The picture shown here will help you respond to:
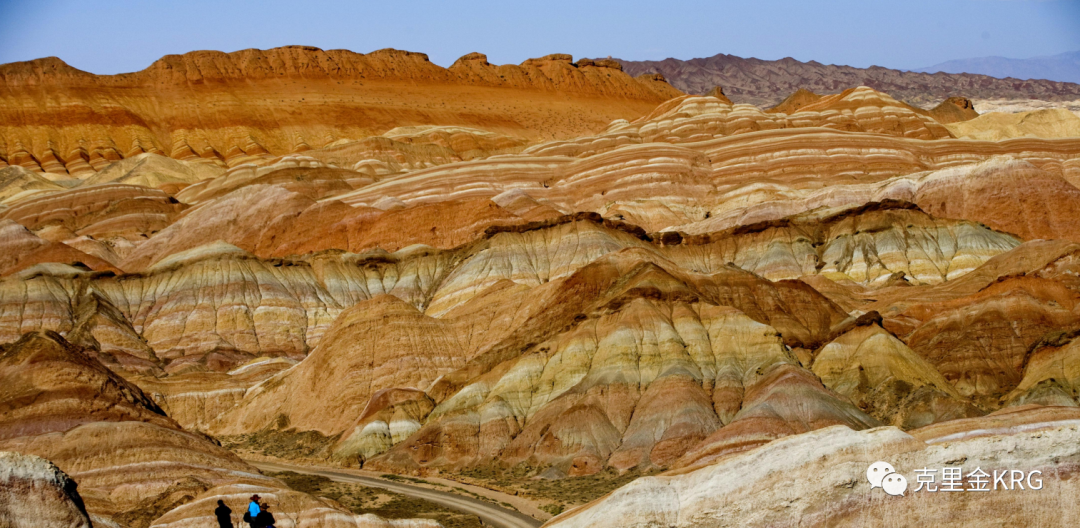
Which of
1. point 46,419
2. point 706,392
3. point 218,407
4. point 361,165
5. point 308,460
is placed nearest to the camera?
point 46,419

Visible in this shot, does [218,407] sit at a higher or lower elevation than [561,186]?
lower

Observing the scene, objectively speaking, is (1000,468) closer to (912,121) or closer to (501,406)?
(501,406)

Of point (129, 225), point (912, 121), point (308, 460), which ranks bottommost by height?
point (308, 460)

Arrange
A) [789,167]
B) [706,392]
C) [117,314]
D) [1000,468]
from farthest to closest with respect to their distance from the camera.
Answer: [789,167]
[117,314]
[706,392]
[1000,468]

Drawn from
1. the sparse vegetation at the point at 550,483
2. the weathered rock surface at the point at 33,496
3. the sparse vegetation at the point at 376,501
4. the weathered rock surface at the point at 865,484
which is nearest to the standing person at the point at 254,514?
the weathered rock surface at the point at 33,496

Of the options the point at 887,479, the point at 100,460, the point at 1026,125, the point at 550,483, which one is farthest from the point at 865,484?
the point at 1026,125

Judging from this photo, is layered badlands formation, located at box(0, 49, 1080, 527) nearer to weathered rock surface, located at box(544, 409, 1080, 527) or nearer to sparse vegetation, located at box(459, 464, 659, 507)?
weathered rock surface, located at box(544, 409, 1080, 527)

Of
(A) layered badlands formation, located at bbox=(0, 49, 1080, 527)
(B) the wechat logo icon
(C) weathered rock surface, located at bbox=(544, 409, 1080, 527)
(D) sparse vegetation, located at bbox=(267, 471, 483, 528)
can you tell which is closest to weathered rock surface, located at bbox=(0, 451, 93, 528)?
(A) layered badlands formation, located at bbox=(0, 49, 1080, 527)

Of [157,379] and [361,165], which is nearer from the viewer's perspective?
[157,379]

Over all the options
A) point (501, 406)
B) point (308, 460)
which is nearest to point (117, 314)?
point (308, 460)
